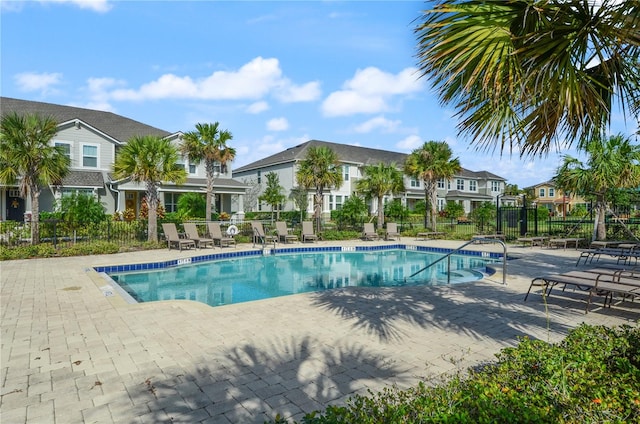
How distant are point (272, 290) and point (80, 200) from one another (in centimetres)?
1109

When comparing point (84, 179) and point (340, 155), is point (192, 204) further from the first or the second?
point (340, 155)

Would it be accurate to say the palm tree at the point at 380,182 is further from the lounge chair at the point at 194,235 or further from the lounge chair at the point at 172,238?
the lounge chair at the point at 172,238

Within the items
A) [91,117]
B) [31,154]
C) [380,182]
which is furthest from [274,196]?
[31,154]

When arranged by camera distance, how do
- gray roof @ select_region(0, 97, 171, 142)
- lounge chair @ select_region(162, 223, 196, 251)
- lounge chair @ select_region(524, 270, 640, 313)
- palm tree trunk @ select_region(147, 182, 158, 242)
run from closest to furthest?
lounge chair @ select_region(524, 270, 640, 313) → lounge chair @ select_region(162, 223, 196, 251) → palm tree trunk @ select_region(147, 182, 158, 242) → gray roof @ select_region(0, 97, 171, 142)

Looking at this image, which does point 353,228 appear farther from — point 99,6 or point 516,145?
point 516,145

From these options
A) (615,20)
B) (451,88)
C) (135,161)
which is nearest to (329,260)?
(135,161)

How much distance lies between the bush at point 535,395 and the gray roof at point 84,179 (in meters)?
24.4

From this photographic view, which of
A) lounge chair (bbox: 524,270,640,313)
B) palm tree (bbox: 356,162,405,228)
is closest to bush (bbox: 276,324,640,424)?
lounge chair (bbox: 524,270,640,313)

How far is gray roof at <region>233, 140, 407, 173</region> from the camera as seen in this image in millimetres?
34316

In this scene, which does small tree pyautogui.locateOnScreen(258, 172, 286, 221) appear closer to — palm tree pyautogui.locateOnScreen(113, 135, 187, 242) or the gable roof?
the gable roof

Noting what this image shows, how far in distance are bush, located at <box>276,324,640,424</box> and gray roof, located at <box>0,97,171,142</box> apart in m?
27.5

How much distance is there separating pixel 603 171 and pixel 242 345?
1875 cm

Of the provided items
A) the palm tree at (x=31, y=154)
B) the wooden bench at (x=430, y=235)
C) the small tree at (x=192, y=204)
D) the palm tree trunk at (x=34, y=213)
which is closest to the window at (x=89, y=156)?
the small tree at (x=192, y=204)

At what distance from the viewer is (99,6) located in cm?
1037
